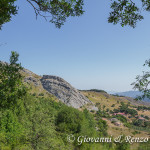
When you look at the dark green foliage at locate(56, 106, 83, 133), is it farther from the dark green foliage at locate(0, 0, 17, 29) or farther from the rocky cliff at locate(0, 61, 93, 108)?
the rocky cliff at locate(0, 61, 93, 108)

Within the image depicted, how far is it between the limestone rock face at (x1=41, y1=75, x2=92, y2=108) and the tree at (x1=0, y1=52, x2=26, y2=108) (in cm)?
13337

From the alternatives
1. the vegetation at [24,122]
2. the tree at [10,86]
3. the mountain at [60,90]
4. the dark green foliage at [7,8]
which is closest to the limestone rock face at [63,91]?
the mountain at [60,90]

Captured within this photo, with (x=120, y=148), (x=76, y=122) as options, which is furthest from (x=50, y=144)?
(x=76, y=122)

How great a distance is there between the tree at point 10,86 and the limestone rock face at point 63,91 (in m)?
133

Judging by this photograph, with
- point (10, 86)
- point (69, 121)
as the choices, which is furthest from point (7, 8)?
point (69, 121)

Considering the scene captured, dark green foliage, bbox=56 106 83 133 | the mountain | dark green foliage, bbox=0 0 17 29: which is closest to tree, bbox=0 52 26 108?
dark green foliage, bbox=0 0 17 29

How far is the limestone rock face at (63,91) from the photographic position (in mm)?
144375

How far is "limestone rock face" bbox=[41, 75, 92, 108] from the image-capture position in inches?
5684

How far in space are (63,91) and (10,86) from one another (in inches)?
5809

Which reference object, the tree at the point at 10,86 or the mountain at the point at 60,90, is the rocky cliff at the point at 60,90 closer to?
the mountain at the point at 60,90

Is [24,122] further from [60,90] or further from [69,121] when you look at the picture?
[60,90]

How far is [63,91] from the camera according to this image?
15425cm

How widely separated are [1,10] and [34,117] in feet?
79.4

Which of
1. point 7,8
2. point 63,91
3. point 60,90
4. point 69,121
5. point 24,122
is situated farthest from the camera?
point 63,91
